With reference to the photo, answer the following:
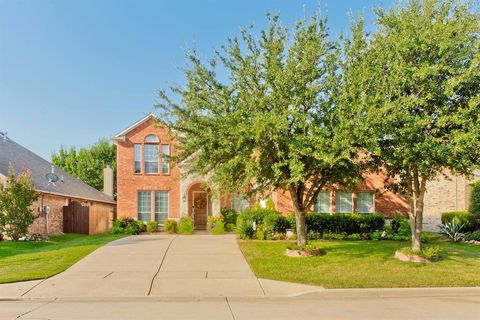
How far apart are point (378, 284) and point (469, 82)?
685cm

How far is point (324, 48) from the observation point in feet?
42.3

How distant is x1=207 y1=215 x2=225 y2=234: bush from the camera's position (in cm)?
2211

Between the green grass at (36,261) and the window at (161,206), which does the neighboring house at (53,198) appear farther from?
the green grass at (36,261)

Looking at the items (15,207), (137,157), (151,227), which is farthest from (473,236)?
(15,207)

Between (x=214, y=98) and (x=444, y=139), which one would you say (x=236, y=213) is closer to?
(x=214, y=98)

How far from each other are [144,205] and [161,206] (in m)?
1.07

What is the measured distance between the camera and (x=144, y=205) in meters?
25.5

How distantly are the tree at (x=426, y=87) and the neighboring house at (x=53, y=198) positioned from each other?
1879 cm

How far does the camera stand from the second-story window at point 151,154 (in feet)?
84.9

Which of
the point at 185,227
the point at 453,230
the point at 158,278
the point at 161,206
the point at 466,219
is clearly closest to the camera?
the point at 158,278

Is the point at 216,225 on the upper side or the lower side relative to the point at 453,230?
upper

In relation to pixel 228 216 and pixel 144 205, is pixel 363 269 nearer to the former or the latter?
pixel 228 216

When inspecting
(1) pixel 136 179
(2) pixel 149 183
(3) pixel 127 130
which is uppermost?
(3) pixel 127 130

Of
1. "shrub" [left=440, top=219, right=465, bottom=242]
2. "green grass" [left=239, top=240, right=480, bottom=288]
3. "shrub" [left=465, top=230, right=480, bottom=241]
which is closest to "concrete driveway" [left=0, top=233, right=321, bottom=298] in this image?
"green grass" [left=239, top=240, right=480, bottom=288]
